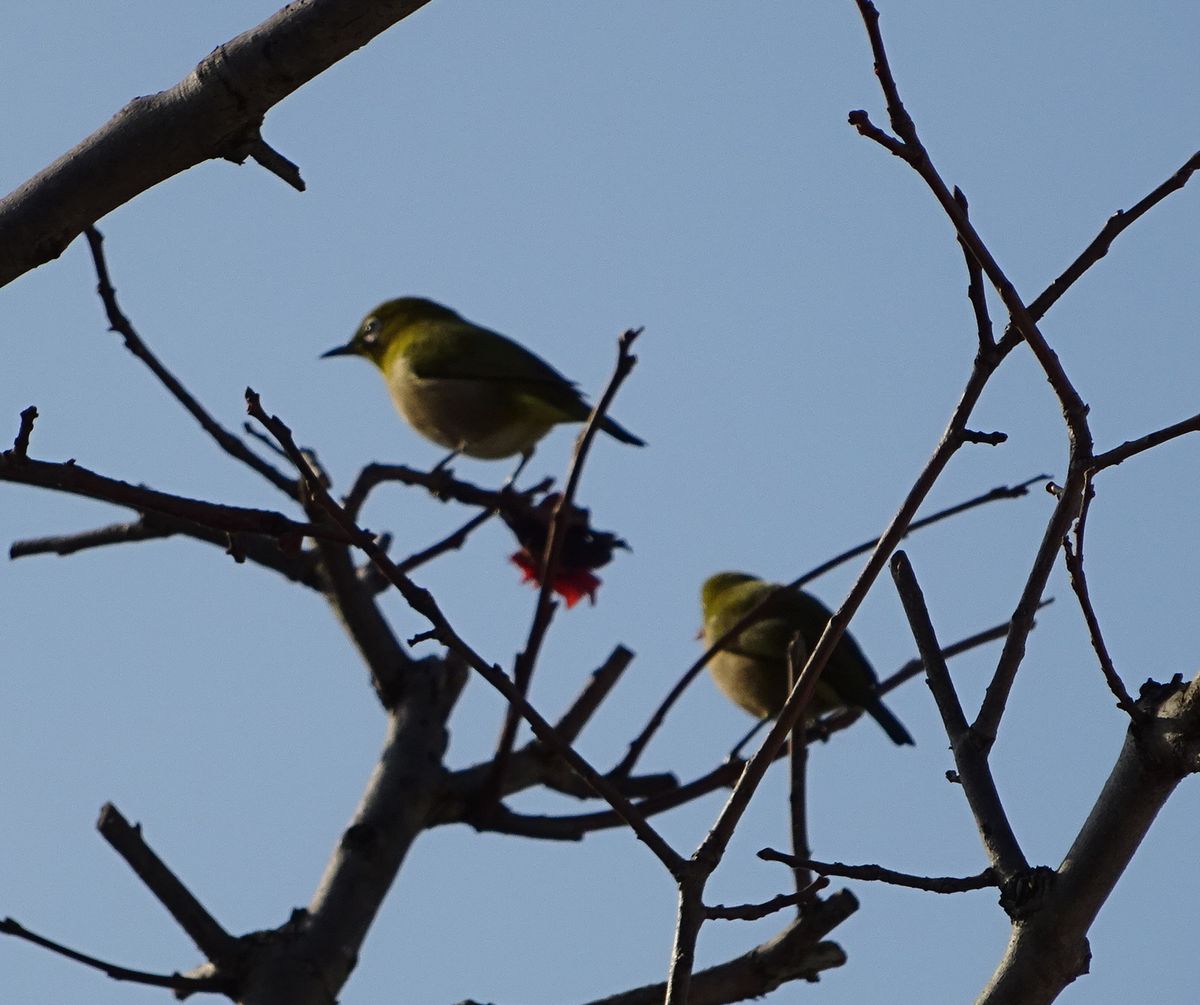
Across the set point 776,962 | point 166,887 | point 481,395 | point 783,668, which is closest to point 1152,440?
point 776,962

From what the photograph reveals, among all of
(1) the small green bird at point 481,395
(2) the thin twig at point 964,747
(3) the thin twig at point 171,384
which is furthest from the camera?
(1) the small green bird at point 481,395

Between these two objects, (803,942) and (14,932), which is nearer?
(14,932)

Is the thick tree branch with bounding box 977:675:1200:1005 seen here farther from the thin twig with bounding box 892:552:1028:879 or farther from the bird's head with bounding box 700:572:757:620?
the bird's head with bounding box 700:572:757:620

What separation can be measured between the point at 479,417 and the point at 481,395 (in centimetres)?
10

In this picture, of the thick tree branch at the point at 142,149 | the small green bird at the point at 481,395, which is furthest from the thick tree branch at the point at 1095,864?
the small green bird at the point at 481,395

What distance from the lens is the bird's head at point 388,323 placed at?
8.16 metres

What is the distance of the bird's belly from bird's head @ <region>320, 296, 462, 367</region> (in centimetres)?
104

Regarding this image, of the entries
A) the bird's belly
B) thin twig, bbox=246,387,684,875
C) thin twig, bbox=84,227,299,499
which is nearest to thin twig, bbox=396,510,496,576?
thin twig, bbox=84,227,299,499

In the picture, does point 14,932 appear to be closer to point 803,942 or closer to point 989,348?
point 803,942

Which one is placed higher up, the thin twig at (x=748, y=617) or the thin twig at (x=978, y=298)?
the thin twig at (x=748, y=617)

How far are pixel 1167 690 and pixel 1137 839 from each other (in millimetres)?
173

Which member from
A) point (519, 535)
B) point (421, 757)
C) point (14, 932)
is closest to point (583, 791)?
point (421, 757)

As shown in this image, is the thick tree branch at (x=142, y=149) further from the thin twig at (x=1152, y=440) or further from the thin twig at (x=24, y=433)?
the thin twig at (x=1152, y=440)

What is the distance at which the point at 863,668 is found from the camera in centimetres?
654
